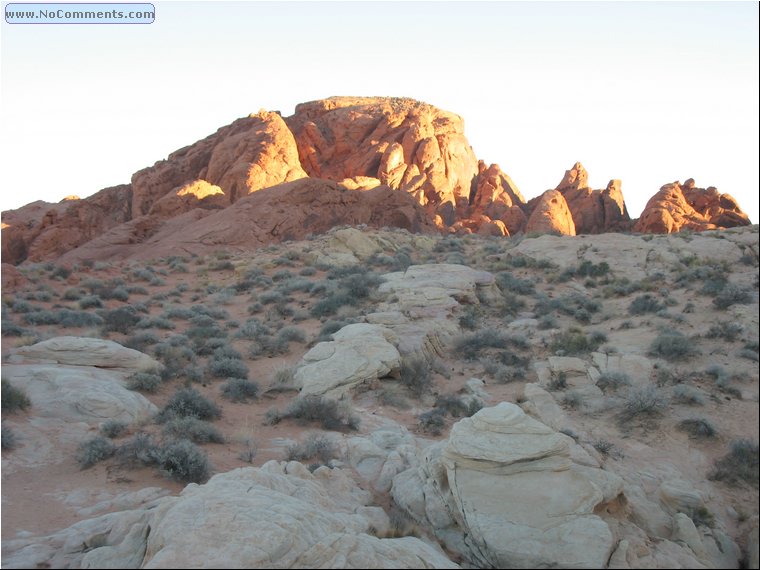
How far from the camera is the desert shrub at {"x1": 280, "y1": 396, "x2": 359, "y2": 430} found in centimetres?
843

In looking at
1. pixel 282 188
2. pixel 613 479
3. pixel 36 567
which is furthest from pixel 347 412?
pixel 282 188

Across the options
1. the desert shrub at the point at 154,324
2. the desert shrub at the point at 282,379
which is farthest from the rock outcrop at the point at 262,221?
the desert shrub at the point at 282,379

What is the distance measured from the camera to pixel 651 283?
45.6 ft

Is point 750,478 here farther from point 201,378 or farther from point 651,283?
point 651,283

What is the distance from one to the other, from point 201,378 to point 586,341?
7750 mm

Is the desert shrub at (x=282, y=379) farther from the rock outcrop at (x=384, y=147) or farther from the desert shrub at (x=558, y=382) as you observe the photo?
the rock outcrop at (x=384, y=147)

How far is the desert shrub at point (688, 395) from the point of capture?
7.82 metres

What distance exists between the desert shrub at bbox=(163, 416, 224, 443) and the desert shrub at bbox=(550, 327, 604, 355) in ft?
23.1

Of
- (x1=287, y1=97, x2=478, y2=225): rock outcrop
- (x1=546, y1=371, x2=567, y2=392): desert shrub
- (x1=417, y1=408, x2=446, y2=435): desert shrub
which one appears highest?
(x1=287, y1=97, x2=478, y2=225): rock outcrop

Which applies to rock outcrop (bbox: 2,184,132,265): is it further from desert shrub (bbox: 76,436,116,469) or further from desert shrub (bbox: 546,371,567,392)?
desert shrub (bbox: 546,371,567,392)

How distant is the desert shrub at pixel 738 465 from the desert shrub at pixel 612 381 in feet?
8.56

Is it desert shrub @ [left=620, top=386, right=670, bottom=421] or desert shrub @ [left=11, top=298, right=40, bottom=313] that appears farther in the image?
desert shrub @ [left=11, top=298, right=40, bottom=313]

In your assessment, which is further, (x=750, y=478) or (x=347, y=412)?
(x=347, y=412)

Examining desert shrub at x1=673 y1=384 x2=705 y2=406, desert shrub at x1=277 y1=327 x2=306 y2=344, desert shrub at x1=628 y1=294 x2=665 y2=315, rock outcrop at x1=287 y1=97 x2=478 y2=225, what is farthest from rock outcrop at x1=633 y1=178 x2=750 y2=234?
desert shrub at x1=673 y1=384 x2=705 y2=406
